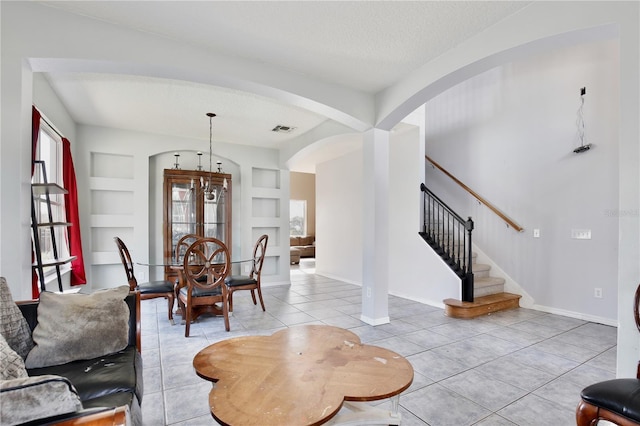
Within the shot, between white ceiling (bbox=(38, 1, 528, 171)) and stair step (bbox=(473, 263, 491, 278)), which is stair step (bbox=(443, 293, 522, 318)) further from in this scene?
white ceiling (bbox=(38, 1, 528, 171))

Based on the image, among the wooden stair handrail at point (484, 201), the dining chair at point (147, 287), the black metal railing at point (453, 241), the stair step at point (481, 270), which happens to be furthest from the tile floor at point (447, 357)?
the wooden stair handrail at point (484, 201)

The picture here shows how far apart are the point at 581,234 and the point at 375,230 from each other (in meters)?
2.61

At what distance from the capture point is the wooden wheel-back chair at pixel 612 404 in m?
1.33

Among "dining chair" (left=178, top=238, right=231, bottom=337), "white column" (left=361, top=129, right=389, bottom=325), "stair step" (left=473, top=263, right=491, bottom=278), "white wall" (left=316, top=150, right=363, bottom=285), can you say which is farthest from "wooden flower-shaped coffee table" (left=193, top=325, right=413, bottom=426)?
"white wall" (left=316, top=150, right=363, bottom=285)

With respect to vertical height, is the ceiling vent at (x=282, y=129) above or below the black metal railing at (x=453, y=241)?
above

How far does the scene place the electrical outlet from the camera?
3812 mm

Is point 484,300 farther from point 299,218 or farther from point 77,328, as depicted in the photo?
point 299,218

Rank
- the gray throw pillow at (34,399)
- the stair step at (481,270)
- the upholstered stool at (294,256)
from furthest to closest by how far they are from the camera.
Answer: the upholstered stool at (294,256) → the stair step at (481,270) → the gray throw pillow at (34,399)

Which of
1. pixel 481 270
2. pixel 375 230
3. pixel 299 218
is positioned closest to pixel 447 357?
pixel 375 230

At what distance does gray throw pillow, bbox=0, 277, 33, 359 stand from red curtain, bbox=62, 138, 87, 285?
2.70 m

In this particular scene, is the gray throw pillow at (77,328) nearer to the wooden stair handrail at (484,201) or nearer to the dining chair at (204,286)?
the dining chair at (204,286)

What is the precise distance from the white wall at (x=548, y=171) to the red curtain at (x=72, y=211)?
577 cm

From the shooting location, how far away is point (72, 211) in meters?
3.95

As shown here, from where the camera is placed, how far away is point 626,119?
1.75 meters
